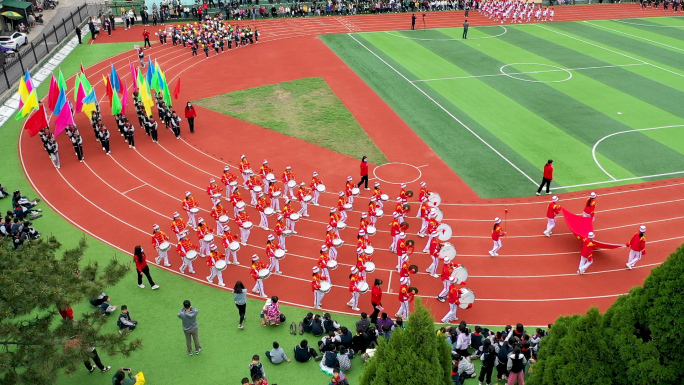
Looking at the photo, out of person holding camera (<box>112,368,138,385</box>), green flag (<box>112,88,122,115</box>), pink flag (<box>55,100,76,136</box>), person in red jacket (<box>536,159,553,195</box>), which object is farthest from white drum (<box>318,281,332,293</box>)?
green flag (<box>112,88,122,115</box>)

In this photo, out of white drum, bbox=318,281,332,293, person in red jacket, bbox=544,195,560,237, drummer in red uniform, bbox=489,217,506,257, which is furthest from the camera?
person in red jacket, bbox=544,195,560,237

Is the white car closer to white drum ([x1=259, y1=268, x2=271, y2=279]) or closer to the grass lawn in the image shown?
the grass lawn

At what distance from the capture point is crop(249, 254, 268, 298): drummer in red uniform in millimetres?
17672

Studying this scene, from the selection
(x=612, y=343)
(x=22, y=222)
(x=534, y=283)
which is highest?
(x=612, y=343)

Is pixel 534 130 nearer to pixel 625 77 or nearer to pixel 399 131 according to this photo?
pixel 399 131

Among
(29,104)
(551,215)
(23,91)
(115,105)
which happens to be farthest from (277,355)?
(23,91)

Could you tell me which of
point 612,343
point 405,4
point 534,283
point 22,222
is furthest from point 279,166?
point 405,4

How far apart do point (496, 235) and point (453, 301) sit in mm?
4003

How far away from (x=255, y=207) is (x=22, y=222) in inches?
328

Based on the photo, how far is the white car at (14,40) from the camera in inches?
1699

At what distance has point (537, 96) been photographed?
34.8 meters

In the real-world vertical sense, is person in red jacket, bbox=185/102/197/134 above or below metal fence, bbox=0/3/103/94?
below

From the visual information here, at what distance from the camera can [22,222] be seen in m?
20.9

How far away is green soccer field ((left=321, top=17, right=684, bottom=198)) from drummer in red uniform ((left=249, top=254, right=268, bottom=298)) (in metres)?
10.6
